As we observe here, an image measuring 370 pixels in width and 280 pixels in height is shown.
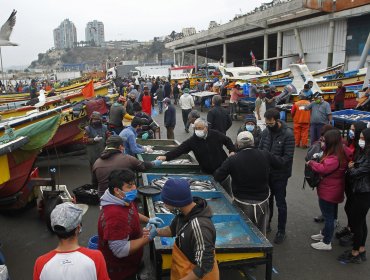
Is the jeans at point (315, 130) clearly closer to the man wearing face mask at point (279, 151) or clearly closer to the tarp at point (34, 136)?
the man wearing face mask at point (279, 151)

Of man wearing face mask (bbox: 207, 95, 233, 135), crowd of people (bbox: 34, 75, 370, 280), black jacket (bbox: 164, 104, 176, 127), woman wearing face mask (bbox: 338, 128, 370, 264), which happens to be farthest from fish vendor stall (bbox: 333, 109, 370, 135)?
woman wearing face mask (bbox: 338, 128, 370, 264)

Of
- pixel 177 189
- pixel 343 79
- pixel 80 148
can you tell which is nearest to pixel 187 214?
pixel 177 189

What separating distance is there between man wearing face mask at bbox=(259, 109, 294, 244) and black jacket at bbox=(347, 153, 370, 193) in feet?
3.16

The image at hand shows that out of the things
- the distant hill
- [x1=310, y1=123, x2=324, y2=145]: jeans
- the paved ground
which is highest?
the distant hill

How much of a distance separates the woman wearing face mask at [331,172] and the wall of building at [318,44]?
25.2m

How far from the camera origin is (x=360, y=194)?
466 cm

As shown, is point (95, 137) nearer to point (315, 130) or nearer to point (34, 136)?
point (34, 136)

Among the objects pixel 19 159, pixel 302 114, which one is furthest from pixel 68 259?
pixel 302 114

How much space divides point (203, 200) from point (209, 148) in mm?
2870

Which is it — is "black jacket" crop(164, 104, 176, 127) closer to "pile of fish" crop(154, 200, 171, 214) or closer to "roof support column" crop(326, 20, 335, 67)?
"pile of fish" crop(154, 200, 171, 214)

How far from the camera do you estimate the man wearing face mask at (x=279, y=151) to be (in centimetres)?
539

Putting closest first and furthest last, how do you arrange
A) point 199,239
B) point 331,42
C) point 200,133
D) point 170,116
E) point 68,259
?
point 68,259
point 199,239
point 200,133
point 170,116
point 331,42

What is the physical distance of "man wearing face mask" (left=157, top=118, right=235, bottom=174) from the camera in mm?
5750

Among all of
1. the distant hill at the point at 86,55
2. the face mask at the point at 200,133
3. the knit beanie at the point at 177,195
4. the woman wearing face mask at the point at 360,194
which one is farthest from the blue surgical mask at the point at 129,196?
the distant hill at the point at 86,55
